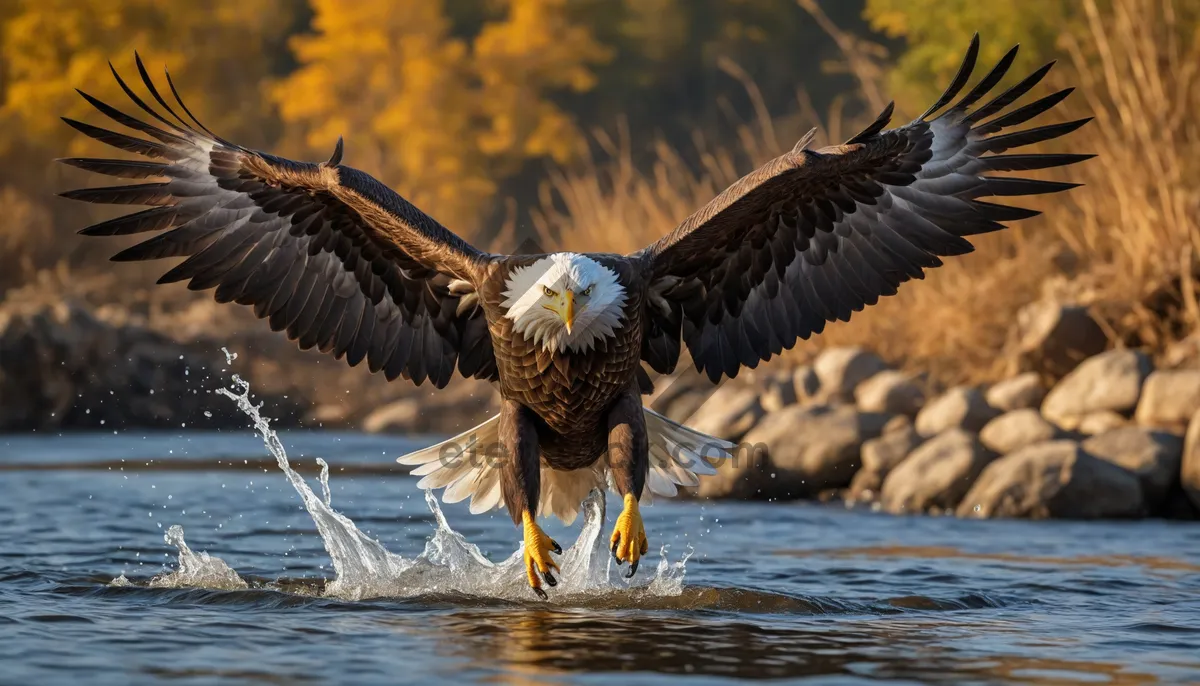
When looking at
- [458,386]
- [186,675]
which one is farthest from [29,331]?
[186,675]

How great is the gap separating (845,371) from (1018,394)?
5.69 feet

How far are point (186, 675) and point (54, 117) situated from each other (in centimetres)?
2631

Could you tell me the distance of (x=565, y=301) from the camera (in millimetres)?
5801

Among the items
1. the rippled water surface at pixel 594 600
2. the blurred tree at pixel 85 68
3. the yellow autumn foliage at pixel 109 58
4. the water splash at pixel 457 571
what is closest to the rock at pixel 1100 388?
the rippled water surface at pixel 594 600

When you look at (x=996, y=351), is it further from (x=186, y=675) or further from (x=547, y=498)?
(x=186, y=675)

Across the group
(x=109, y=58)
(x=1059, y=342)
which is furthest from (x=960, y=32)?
(x=109, y=58)

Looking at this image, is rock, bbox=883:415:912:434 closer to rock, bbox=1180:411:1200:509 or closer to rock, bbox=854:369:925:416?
rock, bbox=854:369:925:416

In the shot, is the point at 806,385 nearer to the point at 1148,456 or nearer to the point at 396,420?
the point at 1148,456

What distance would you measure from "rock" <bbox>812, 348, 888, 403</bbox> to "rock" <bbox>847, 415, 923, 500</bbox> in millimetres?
1616

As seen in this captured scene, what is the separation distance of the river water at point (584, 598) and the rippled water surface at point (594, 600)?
0.02 meters

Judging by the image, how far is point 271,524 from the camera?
928cm

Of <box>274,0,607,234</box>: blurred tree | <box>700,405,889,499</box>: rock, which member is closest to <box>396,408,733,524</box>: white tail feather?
<box>700,405,889,499</box>: rock

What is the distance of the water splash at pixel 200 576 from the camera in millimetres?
6578

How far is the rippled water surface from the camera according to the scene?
→ 5.00 meters
